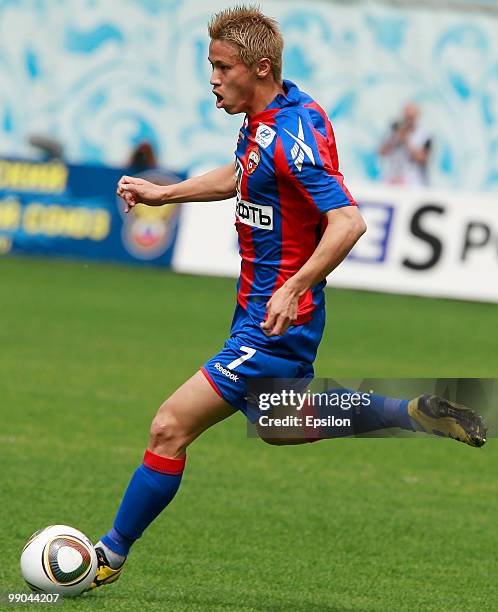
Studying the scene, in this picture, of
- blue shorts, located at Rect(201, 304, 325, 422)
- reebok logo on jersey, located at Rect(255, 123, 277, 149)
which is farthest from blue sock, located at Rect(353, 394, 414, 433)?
reebok logo on jersey, located at Rect(255, 123, 277, 149)

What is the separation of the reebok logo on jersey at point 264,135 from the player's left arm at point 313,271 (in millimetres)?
425

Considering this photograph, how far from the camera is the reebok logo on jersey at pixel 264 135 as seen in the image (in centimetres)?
542

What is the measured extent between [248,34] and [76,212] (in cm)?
1420

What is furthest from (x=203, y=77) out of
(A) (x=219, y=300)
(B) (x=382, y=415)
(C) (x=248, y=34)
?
(B) (x=382, y=415)

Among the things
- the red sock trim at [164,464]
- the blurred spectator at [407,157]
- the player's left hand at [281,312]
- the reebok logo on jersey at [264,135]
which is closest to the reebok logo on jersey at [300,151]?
the reebok logo on jersey at [264,135]

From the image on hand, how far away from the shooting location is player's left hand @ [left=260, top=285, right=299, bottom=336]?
5098mm

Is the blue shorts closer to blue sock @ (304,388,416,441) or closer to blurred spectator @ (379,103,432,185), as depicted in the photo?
blue sock @ (304,388,416,441)

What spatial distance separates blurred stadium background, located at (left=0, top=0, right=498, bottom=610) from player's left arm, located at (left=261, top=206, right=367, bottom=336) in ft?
4.12

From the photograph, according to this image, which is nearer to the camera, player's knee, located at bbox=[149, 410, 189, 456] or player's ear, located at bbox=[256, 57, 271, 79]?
player's ear, located at bbox=[256, 57, 271, 79]

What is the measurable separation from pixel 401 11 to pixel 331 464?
21.3m

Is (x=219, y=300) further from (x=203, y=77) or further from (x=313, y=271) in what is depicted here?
(x=203, y=77)

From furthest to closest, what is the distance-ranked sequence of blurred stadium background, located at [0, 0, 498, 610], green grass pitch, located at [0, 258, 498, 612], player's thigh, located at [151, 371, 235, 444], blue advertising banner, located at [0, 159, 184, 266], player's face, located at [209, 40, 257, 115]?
blue advertising banner, located at [0, 159, 184, 266], blurred stadium background, located at [0, 0, 498, 610], green grass pitch, located at [0, 258, 498, 612], player's thigh, located at [151, 371, 235, 444], player's face, located at [209, 40, 257, 115]

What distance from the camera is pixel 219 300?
1689 centimetres

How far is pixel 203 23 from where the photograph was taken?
1168 inches
